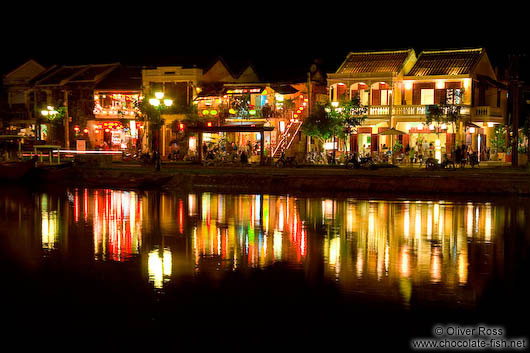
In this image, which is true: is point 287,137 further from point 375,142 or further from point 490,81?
point 490,81

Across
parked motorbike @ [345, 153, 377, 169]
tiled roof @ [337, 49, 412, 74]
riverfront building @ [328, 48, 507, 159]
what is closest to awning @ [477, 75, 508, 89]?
riverfront building @ [328, 48, 507, 159]

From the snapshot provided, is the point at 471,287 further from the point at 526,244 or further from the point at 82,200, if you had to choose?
the point at 82,200

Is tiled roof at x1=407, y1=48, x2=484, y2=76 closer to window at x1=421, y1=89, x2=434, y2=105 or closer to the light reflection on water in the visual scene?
window at x1=421, y1=89, x2=434, y2=105

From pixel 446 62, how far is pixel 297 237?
109 ft

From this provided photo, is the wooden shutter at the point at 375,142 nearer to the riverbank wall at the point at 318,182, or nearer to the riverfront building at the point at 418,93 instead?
the riverfront building at the point at 418,93

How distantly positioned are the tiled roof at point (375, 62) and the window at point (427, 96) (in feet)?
8.01

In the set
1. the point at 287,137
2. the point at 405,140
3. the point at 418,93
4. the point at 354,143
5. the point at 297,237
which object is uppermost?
the point at 418,93

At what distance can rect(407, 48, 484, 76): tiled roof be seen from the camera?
4569 cm

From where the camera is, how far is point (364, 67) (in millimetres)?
47906

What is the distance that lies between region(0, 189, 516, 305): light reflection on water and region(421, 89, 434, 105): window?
2224 cm

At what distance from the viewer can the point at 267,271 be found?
12977 mm

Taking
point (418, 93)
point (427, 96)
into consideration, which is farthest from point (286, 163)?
point (427, 96)

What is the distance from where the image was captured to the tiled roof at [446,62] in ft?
150

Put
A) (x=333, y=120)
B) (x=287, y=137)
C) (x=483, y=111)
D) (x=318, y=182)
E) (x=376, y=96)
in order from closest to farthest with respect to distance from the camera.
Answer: (x=318, y=182) < (x=333, y=120) < (x=483, y=111) < (x=376, y=96) < (x=287, y=137)
